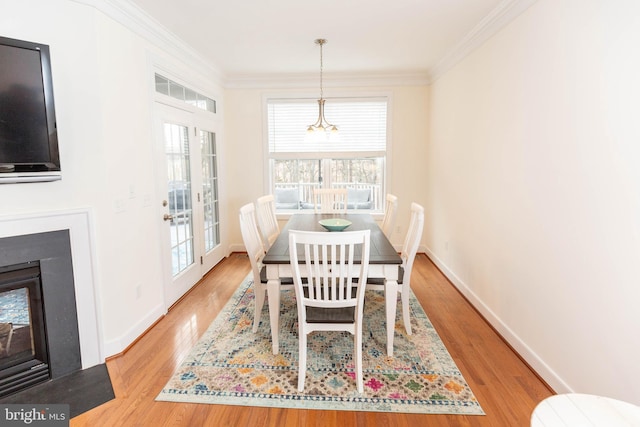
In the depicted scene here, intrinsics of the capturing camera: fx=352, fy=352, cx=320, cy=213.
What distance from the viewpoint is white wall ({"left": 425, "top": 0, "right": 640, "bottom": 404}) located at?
167 cm

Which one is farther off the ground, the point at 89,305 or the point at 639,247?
the point at 639,247

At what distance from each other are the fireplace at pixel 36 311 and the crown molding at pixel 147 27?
1.57 metres

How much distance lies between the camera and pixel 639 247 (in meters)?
1.59

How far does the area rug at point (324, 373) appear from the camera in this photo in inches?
81.4

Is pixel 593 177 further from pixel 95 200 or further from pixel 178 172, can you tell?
pixel 178 172

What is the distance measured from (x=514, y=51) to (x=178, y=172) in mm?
3185

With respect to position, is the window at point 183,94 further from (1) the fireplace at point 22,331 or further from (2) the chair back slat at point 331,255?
(2) the chair back slat at point 331,255

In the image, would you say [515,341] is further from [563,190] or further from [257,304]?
[257,304]


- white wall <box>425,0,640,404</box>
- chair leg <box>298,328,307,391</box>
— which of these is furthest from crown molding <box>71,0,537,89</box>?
chair leg <box>298,328,307,391</box>

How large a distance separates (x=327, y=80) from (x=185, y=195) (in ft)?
8.43

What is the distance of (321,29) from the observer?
10.6 ft

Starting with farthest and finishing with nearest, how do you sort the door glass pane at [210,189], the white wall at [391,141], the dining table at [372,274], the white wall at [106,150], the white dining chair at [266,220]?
the white wall at [391,141]
the door glass pane at [210,189]
the white dining chair at [266,220]
the dining table at [372,274]
the white wall at [106,150]

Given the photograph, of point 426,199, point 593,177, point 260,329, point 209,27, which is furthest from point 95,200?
point 426,199

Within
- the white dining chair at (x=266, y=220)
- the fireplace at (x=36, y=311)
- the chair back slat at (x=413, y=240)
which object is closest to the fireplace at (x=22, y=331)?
the fireplace at (x=36, y=311)
